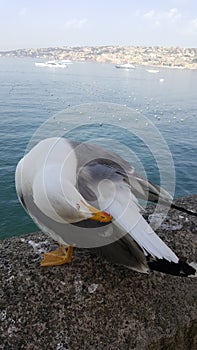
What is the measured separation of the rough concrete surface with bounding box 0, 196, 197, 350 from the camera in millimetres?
2230

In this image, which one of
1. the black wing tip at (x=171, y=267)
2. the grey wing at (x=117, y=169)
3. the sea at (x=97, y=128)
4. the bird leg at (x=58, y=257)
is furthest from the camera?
the sea at (x=97, y=128)

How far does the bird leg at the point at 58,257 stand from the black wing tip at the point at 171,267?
34.4 inches

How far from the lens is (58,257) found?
2857mm

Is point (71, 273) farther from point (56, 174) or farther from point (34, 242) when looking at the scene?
point (56, 174)

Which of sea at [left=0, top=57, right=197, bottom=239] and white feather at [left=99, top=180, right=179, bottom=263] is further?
sea at [left=0, top=57, right=197, bottom=239]

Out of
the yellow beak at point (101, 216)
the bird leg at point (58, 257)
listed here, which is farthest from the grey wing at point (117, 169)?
the bird leg at point (58, 257)

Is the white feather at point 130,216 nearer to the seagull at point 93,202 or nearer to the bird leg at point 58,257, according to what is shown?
the seagull at point 93,202

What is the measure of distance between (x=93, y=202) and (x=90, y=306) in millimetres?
773

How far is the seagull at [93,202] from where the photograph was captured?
221cm

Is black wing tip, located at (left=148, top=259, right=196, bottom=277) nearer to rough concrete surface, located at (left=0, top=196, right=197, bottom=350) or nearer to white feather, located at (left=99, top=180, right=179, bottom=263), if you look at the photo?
white feather, located at (left=99, top=180, right=179, bottom=263)

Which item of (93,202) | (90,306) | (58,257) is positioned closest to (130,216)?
(93,202)

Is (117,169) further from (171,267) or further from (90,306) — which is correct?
(90,306)

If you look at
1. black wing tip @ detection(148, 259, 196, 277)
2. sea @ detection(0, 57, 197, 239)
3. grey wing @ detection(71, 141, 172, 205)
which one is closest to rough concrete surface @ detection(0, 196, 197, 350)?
black wing tip @ detection(148, 259, 196, 277)

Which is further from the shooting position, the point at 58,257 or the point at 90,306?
the point at 58,257
